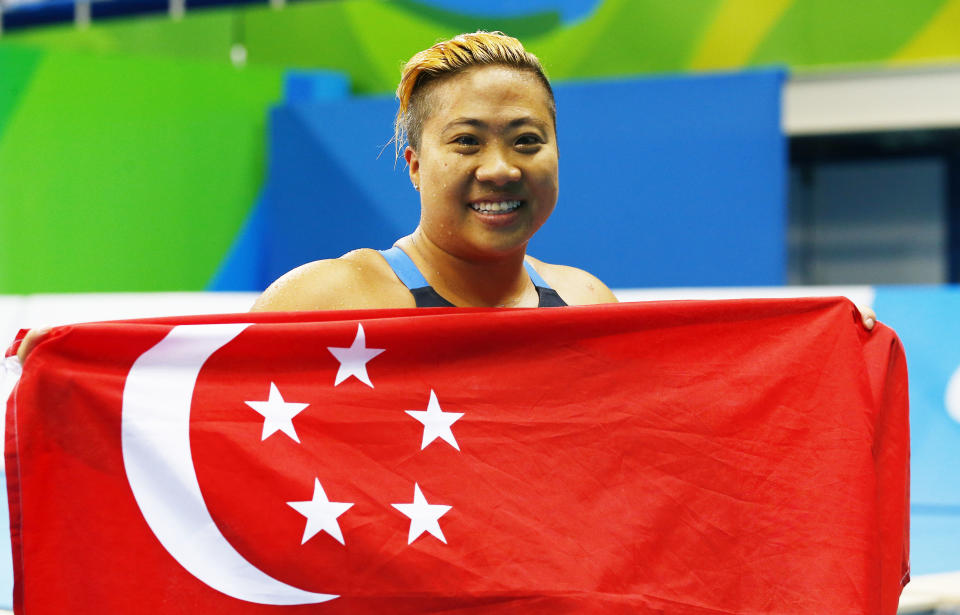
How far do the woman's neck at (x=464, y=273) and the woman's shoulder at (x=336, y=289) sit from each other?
0.07 metres

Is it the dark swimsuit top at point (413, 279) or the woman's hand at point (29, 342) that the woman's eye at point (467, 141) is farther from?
the woman's hand at point (29, 342)

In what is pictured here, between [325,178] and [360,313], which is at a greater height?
[325,178]

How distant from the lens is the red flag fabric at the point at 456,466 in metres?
1.67

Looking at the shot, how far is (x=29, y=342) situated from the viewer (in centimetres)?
171

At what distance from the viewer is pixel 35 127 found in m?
6.30

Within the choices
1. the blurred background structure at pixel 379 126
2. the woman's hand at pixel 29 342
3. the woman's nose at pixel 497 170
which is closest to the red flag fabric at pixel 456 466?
the woman's hand at pixel 29 342

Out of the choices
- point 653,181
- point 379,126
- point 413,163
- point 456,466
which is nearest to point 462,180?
point 413,163

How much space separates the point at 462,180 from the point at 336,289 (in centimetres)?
30

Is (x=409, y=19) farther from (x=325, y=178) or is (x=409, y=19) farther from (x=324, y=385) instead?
(x=324, y=385)

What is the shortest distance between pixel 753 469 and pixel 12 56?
5773 millimetres

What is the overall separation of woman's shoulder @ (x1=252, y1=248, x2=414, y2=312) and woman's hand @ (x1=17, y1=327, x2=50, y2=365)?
1.18ft

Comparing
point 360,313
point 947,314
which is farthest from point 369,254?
point 947,314

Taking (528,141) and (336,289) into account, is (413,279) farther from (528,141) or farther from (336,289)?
(528,141)

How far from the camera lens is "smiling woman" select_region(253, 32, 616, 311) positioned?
180 centimetres
